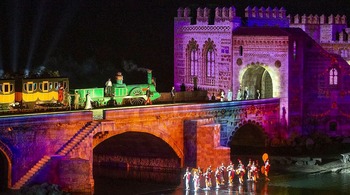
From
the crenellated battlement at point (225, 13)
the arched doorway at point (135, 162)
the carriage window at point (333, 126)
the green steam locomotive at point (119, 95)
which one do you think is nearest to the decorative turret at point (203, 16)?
the crenellated battlement at point (225, 13)

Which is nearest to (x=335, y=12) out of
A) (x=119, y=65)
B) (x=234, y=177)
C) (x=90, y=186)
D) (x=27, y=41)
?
(x=119, y=65)

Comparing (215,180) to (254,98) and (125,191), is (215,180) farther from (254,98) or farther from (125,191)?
(254,98)

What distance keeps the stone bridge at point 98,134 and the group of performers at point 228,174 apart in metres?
1.84

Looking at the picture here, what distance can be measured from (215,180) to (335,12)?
3863cm

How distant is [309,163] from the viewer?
3095 inches

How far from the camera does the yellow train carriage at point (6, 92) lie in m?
68.3

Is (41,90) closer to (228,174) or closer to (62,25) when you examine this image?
(228,174)

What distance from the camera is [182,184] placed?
234 feet

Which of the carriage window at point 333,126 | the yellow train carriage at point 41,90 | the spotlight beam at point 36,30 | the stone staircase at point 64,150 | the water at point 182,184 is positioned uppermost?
the spotlight beam at point 36,30

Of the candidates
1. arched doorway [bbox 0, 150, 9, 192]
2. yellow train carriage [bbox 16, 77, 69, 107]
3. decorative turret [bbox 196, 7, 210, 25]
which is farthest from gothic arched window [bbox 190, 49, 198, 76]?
arched doorway [bbox 0, 150, 9, 192]

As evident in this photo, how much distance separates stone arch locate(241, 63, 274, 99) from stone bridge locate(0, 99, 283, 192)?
4.00m

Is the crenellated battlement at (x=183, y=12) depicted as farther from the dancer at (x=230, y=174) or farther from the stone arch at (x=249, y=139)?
the dancer at (x=230, y=174)

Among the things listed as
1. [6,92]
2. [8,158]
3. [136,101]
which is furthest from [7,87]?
[136,101]

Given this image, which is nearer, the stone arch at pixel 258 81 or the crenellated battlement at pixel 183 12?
the stone arch at pixel 258 81
